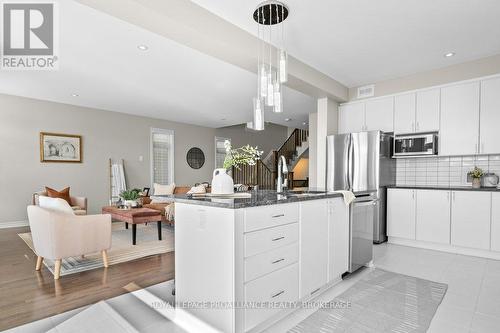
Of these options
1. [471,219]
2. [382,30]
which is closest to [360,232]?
[471,219]

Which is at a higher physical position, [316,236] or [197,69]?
[197,69]

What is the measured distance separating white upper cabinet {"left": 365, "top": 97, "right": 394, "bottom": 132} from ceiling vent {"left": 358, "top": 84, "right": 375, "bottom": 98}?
0.13 metres

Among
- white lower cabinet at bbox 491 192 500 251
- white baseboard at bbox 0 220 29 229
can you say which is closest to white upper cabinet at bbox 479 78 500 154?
white lower cabinet at bbox 491 192 500 251

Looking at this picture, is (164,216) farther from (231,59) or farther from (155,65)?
(231,59)

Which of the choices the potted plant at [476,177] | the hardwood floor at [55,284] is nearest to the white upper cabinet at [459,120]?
the potted plant at [476,177]

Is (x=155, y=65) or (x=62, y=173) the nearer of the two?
(x=155, y=65)

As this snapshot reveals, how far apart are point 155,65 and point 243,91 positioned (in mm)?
1824

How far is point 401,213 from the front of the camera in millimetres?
4238

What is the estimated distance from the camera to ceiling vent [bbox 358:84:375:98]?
476 cm

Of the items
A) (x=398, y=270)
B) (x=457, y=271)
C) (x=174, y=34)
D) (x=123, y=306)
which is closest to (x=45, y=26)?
(x=174, y=34)

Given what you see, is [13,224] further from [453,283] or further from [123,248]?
[453,283]

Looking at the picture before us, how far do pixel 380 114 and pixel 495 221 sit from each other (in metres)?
2.24

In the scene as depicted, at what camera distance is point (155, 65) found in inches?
157

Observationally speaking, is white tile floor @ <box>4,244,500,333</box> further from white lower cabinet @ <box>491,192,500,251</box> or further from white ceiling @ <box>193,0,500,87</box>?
white ceiling @ <box>193,0,500,87</box>
